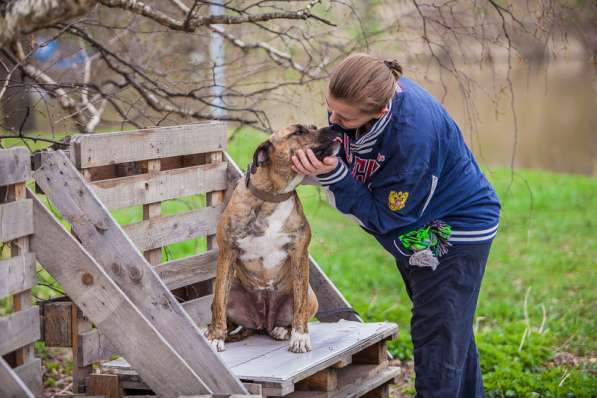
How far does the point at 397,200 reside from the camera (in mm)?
Result: 3840

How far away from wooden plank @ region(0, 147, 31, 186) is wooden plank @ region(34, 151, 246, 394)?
85mm

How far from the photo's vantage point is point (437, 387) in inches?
161

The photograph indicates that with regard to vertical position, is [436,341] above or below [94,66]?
below

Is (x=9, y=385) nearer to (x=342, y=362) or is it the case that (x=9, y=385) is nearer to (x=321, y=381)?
(x=321, y=381)

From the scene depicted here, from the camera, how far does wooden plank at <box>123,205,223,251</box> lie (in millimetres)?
4480

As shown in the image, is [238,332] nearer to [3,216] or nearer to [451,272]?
[451,272]

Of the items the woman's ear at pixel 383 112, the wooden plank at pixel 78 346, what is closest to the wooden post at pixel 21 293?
the wooden plank at pixel 78 346

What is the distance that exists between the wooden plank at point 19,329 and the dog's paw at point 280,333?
1328 millimetres

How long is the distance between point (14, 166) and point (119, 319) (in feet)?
2.71

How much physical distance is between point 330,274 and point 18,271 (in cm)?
519

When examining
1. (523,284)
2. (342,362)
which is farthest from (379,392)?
(523,284)

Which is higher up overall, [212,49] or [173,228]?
[212,49]

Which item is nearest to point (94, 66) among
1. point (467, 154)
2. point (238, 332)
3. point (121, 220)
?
point (121, 220)

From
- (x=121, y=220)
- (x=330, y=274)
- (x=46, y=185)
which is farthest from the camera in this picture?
(x=121, y=220)
